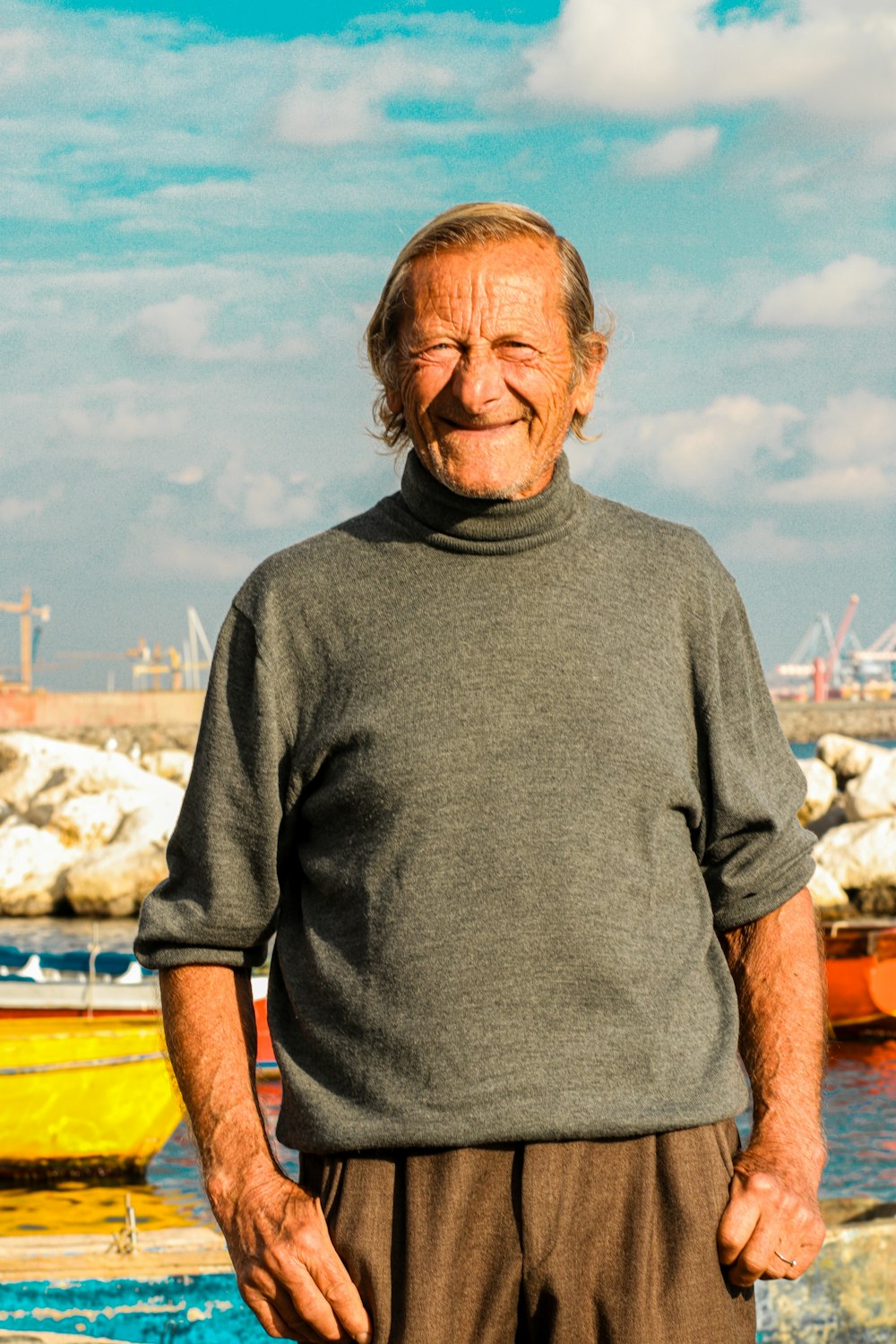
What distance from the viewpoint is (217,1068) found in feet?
6.47

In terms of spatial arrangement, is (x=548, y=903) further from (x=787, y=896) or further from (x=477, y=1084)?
(x=787, y=896)

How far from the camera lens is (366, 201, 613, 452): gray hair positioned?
6.76ft

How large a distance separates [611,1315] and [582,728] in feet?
2.18

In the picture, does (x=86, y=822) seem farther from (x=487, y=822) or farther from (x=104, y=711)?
(x=104, y=711)

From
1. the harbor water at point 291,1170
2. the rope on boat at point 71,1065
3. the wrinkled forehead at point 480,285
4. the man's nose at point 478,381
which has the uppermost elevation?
the wrinkled forehead at point 480,285

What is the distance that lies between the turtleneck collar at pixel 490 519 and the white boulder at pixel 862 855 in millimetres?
20191

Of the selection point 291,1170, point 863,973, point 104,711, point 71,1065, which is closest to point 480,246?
point 71,1065

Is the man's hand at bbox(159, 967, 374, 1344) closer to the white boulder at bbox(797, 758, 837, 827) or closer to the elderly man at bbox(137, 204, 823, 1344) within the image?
the elderly man at bbox(137, 204, 823, 1344)

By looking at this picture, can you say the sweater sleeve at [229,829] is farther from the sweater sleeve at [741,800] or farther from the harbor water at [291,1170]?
the harbor water at [291,1170]

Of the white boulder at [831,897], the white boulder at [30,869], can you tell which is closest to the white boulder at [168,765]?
the white boulder at [30,869]

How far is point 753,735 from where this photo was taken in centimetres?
207

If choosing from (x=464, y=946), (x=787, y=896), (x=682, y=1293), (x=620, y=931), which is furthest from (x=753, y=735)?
(x=682, y=1293)

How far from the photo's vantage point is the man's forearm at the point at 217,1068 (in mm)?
1926

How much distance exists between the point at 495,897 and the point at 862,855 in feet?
68.7
